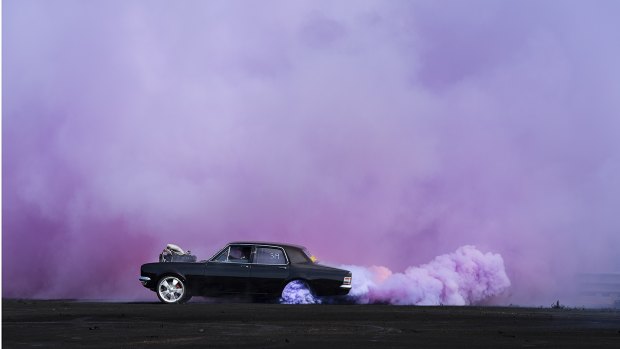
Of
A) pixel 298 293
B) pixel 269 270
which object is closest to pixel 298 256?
pixel 269 270

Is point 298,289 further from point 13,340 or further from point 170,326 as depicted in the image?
point 13,340

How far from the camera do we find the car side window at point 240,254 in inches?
872

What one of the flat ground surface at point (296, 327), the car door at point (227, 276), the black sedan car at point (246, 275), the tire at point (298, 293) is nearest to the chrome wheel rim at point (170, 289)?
the black sedan car at point (246, 275)

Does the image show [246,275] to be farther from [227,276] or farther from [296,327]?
[296,327]

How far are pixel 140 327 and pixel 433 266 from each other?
1197 cm

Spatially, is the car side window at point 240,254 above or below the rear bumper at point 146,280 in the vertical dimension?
above

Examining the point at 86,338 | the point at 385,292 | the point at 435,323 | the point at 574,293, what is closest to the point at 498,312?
the point at 435,323

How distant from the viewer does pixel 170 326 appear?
14.8 meters

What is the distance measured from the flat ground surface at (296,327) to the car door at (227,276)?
187cm

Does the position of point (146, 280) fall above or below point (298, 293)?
above

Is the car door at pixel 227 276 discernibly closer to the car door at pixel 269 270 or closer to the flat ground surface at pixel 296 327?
the car door at pixel 269 270

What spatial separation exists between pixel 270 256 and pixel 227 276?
3.50ft

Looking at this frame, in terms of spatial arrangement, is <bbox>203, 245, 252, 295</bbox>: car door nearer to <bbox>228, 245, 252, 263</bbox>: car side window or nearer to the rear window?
<bbox>228, 245, 252, 263</bbox>: car side window

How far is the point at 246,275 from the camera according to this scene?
21.9 metres
